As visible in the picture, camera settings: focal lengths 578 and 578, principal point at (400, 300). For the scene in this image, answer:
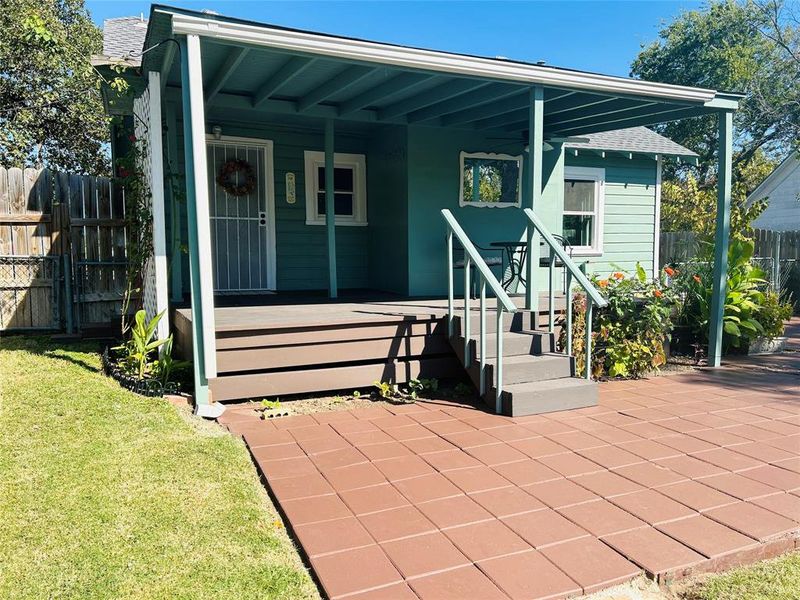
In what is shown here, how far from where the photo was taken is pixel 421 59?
4.67 meters

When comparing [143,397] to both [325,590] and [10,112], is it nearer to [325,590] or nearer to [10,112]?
[325,590]

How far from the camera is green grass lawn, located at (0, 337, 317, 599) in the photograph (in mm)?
2154

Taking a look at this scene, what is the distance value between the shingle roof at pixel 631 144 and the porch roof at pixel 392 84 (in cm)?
204

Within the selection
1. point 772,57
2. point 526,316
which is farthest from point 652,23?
point 526,316

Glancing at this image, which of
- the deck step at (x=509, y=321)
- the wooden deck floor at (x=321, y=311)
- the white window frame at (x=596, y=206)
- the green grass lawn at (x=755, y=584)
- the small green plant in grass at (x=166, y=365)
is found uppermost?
the white window frame at (x=596, y=206)

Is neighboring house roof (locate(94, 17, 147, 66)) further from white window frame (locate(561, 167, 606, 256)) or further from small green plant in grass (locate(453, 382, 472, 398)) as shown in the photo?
white window frame (locate(561, 167, 606, 256))

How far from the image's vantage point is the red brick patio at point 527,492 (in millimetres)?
2295

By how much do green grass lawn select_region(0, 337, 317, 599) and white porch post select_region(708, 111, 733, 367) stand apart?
5.33 meters

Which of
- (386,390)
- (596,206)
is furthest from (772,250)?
(386,390)

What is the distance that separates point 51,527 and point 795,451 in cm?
419

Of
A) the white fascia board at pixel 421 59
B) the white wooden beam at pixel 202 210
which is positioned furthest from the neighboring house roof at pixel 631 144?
the white wooden beam at pixel 202 210

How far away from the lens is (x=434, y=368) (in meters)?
5.18

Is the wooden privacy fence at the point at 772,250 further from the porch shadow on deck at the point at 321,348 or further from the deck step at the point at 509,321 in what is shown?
the porch shadow on deck at the point at 321,348

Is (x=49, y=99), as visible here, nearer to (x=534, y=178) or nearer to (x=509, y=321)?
(x=534, y=178)
